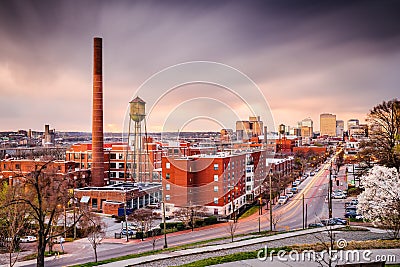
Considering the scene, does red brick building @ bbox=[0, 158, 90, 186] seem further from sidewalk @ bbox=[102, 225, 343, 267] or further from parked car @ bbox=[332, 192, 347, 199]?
sidewalk @ bbox=[102, 225, 343, 267]

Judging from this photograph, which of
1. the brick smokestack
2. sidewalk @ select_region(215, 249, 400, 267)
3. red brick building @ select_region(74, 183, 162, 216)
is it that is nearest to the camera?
sidewalk @ select_region(215, 249, 400, 267)

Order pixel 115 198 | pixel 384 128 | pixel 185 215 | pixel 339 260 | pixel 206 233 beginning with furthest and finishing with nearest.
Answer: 1. pixel 115 198
2. pixel 185 215
3. pixel 384 128
4. pixel 206 233
5. pixel 339 260

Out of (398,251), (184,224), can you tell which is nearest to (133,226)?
(184,224)

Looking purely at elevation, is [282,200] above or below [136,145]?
below

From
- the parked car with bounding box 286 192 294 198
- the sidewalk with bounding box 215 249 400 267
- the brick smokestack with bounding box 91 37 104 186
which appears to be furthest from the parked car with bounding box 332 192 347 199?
the sidewalk with bounding box 215 249 400 267

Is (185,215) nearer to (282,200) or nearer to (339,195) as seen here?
(282,200)

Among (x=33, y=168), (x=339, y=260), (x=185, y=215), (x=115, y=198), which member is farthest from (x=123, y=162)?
(x=339, y=260)

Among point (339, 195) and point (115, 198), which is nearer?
point (115, 198)

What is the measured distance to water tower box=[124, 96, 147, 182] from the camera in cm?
3516

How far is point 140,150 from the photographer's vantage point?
3606 centimetres

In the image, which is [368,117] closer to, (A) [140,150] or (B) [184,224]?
(B) [184,224]

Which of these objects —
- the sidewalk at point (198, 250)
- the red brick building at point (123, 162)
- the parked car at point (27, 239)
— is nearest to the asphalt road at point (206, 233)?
the parked car at point (27, 239)

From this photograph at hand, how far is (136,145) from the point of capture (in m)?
36.2

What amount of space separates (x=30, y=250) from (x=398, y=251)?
634 inches
